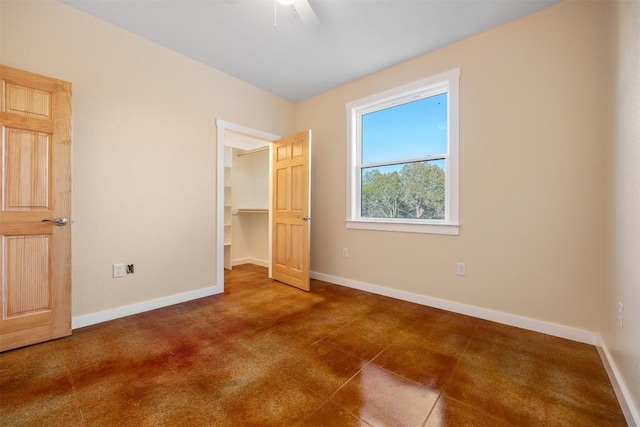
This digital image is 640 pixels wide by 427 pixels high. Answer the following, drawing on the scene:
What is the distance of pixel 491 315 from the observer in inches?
95.5

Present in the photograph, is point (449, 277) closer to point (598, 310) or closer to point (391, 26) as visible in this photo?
point (598, 310)

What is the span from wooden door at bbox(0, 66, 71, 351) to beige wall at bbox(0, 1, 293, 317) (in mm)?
221

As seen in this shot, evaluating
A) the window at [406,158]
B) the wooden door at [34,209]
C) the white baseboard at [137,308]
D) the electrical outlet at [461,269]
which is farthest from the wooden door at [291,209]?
the wooden door at [34,209]

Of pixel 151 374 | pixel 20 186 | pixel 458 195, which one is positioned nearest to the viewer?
pixel 151 374

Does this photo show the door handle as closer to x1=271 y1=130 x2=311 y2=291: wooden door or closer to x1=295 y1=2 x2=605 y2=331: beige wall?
x1=271 y1=130 x2=311 y2=291: wooden door

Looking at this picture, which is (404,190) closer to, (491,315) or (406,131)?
(406,131)

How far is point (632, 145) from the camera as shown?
1366 millimetres

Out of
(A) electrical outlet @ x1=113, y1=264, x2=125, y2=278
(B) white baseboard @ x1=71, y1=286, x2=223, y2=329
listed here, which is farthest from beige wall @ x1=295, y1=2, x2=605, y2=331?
(A) electrical outlet @ x1=113, y1=264, x2=125, y2=278

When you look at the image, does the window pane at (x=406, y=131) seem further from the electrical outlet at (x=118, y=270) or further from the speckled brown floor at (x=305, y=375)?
the electrical outlet at (x=118, y=270)

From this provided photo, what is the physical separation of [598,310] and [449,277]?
1059mm

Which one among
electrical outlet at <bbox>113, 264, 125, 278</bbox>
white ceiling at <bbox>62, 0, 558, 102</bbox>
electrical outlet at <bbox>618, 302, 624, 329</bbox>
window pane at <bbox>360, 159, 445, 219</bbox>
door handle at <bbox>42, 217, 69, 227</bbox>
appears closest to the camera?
electrical outlet at <bbox>618, 302, 624, 329</bbox>

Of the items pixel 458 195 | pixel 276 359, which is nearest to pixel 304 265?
pixel 276 359

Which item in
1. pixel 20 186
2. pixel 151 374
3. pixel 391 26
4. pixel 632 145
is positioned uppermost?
pixel 391 26

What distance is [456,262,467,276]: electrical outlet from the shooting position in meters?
2.59
